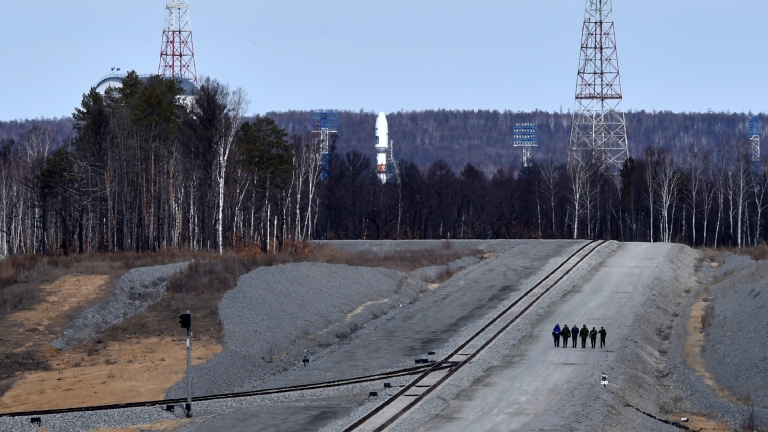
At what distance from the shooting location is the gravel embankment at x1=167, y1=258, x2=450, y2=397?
119 feet

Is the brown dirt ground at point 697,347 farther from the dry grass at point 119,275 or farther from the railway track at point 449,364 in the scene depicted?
the dry grass at point 119,275

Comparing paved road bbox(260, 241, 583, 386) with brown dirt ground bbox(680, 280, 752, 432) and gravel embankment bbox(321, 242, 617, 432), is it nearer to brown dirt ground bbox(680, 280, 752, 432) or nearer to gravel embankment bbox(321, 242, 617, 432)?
gravel embankment bbox(321, 242, 617, 432)

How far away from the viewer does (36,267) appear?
51.7 meters

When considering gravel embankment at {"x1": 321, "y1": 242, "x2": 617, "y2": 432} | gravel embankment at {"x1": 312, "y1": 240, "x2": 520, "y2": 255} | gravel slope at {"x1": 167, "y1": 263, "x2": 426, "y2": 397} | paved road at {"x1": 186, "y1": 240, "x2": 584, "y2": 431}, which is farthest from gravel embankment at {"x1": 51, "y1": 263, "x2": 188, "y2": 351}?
gravel embankment at {"x1": 312, "y1": 240, "x2": 520, "y2": 255}

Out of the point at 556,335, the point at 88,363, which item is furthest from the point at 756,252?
the point at 88,363

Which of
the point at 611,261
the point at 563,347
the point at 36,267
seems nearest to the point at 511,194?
the point at 611,261

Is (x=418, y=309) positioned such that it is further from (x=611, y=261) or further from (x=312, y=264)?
(x=611, y=261)

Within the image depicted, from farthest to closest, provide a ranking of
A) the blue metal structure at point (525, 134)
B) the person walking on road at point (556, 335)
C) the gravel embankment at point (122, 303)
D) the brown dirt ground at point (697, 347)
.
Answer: the blue metal structure at point (525, 134) < the gravel embankment at point (122, 303) < the person walking on road at point (556, 335) < the brown dirt ground at point (697, 347)

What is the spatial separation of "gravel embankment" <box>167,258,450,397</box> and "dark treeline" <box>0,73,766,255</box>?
1232 cm

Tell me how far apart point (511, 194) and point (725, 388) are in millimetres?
84673

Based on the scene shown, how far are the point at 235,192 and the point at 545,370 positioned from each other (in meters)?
53.2

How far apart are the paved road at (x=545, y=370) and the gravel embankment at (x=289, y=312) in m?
8.15

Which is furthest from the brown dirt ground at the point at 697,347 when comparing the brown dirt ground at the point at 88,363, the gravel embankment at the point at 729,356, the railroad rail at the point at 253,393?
the brown dirt ground at the point at 88,363

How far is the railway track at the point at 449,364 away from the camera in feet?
81.8
